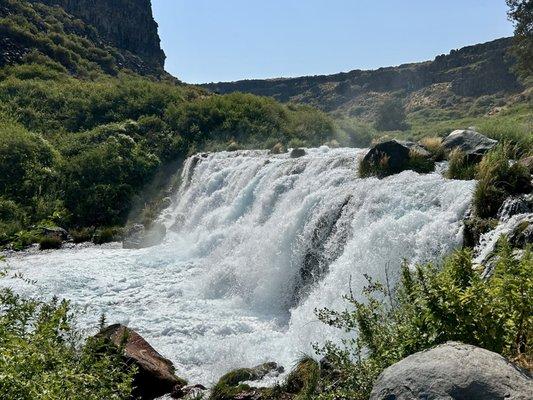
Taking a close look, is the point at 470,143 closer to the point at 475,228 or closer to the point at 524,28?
the point at 475,228

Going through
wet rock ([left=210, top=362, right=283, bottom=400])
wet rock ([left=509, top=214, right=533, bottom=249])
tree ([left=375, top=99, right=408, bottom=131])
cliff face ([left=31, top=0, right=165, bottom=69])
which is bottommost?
wet rock ([left=210, top=362, right=283, bottom=400])

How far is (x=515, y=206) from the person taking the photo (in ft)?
23.7

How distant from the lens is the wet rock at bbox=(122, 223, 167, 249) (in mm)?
18188

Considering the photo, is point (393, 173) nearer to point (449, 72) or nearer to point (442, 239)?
point (442, 239)

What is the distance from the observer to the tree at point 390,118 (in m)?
50.9

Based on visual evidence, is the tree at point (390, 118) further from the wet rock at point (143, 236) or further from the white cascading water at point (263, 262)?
the wet rock at point (143, 236)

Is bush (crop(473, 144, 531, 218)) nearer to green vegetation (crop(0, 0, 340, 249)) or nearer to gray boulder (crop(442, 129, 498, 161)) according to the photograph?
gray boulder (crop(442, 129, 498, 161))

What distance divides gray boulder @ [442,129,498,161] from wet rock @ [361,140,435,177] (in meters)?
0.57

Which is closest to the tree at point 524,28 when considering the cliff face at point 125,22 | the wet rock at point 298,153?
the wet rock at point 298,153

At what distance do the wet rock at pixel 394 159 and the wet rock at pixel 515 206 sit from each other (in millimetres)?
3710

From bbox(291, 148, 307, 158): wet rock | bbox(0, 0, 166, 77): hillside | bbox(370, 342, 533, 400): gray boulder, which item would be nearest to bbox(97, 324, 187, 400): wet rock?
bbox(370, 342, 533, 400): gray boulder

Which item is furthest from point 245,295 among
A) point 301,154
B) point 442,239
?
point 301,154

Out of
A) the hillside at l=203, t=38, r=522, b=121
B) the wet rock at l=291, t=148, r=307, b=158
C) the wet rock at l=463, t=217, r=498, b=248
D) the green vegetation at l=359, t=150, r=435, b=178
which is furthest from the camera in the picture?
the hillside at l=203, t=38, r=522, b=121

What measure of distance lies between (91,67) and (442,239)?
144 feet
